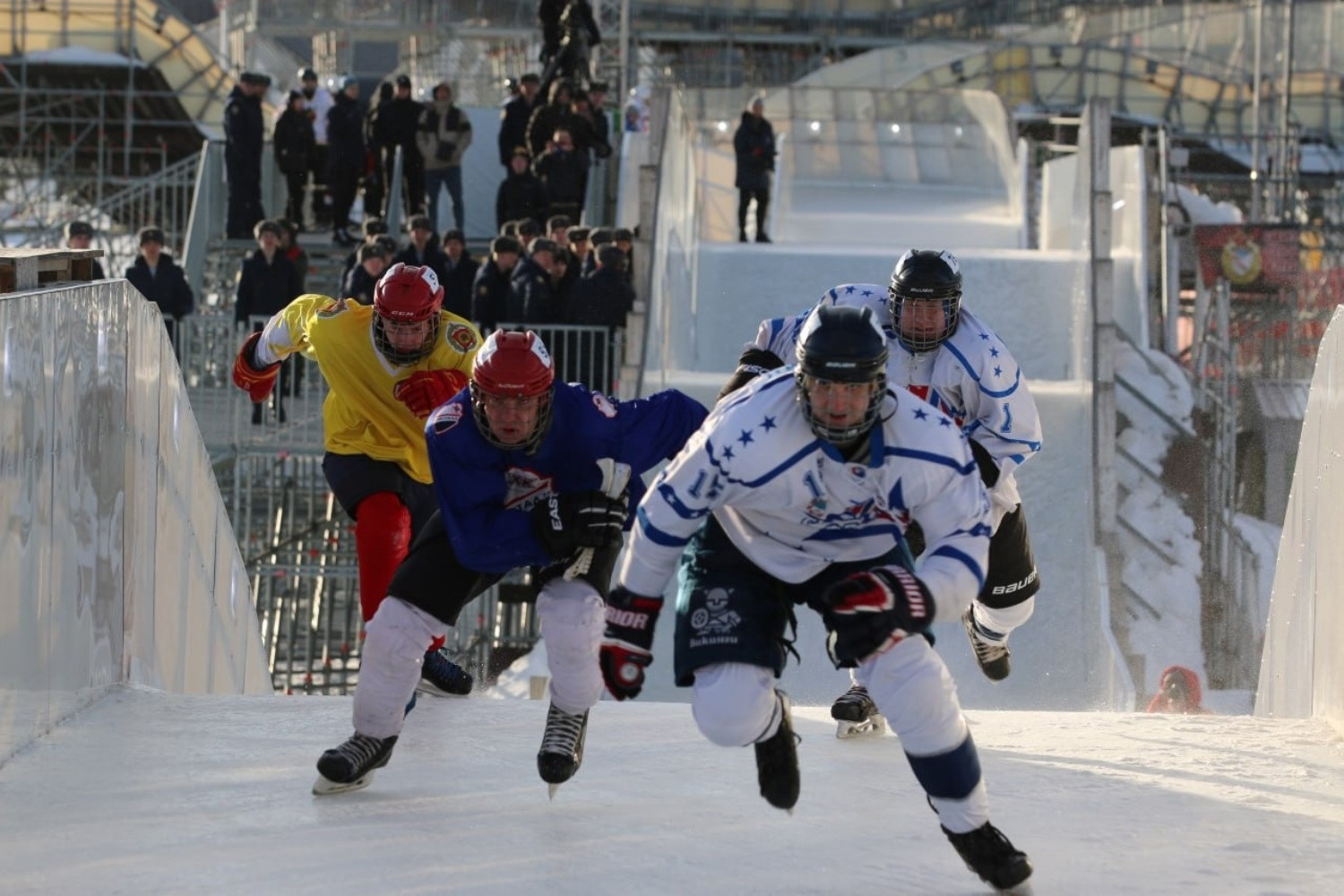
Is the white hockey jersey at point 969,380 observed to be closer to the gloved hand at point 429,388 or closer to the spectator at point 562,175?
the gloved hand at point 429,388

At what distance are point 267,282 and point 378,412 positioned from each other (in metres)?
7.45

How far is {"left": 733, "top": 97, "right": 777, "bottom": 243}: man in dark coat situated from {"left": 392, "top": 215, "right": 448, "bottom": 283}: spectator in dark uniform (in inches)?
229

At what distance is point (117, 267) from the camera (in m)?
21.4

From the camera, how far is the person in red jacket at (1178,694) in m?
12.4

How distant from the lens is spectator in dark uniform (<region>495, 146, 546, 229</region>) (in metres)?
18.2

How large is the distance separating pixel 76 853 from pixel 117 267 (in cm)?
1639

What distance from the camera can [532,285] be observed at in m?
15.0

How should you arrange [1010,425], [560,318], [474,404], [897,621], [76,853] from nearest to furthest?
1. [897,621]
2. [76,853]
3. [474,404]
4. [1010,425]
5. [560,318]

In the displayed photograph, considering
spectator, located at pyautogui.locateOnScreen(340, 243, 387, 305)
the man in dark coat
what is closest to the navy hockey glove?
spectator, located at pyautogui.locateOnScreen(340, 243, 387, 305)

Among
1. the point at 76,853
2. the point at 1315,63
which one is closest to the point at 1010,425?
the point at 76,853

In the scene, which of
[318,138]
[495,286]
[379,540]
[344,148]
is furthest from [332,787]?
[318,138]

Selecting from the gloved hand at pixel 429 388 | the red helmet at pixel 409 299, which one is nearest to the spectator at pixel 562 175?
the gloved hand at pixel 429 388

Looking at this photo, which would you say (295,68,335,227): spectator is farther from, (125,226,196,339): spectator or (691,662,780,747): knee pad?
(691,662,780,747): knee pad

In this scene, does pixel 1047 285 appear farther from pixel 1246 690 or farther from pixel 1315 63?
pixel 1315 63
